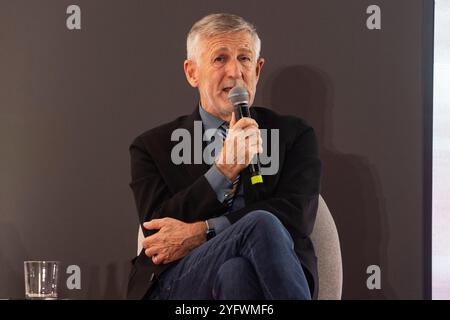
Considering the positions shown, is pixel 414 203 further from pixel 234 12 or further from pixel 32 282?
pixel 32 282

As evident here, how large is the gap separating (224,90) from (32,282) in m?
0.94

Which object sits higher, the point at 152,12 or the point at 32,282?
the point at 152,12

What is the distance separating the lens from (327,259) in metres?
2.79

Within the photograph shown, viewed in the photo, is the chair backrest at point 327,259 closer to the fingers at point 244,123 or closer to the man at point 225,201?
the man at point 225,201

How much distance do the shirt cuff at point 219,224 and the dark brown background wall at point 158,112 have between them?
79 cm

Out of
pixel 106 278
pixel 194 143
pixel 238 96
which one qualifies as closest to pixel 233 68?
pixel 238 96

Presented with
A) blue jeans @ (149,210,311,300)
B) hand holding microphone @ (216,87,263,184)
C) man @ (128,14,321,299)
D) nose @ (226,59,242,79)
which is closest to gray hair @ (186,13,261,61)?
man @ (128,14,321,299)

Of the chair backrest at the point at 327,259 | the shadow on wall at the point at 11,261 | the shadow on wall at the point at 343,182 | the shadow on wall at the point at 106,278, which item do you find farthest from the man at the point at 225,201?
the shadow on wall at the point at 11,261

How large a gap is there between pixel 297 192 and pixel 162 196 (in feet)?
1.48

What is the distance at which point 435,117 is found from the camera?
3.34 metres

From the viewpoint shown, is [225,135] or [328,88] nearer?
[225,135]
